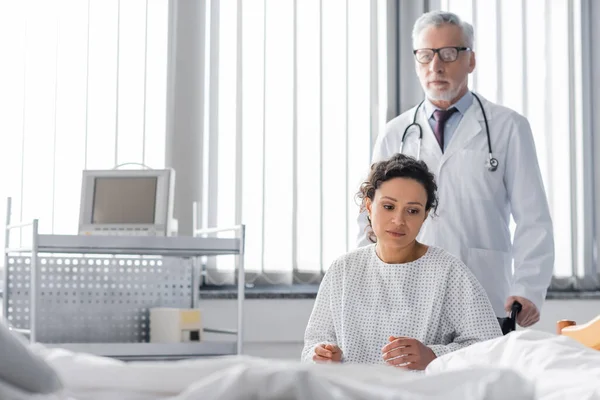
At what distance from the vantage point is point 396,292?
186 centimetres

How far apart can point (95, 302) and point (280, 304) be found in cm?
77

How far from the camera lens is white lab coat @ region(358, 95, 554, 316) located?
2.35 meters

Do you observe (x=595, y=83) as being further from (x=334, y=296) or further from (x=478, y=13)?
(x=334, y=296)

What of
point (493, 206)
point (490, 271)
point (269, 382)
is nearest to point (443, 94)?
point (493, 206)

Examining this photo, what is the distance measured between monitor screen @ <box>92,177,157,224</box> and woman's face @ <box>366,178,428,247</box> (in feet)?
3.62

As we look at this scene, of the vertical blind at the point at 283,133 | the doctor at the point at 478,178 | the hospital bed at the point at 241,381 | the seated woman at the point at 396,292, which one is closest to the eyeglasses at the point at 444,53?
the doctor at the point at 478,178

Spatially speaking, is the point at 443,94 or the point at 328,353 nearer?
the point at 328,353

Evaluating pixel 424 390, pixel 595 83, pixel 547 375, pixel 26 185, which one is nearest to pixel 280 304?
pixel 26 185

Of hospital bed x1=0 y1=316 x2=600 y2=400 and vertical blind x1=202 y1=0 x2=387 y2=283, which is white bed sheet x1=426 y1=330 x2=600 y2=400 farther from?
vertical blind x1=202 y1=0 x2=387 y2=283

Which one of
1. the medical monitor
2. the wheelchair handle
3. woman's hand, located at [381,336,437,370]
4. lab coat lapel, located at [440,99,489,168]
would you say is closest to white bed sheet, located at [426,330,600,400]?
woman's hand, located at [381,336,437,370]

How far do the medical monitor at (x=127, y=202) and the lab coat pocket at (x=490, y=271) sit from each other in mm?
1011

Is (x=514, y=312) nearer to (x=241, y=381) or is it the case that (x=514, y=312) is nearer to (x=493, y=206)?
(x=493, y=206)

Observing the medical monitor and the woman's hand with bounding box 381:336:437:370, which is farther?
the medical monitor

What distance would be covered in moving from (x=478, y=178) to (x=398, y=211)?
1.92ft
